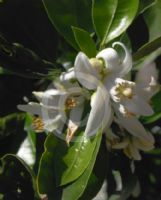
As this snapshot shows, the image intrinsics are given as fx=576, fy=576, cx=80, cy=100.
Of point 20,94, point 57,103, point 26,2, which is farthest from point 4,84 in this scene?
point 57,103

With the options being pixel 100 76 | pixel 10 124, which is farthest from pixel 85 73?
pixel 10 124

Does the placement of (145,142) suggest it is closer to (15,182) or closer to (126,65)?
(126,65)

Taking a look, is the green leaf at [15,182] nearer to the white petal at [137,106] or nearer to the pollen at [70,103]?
the pollen at [70,103]

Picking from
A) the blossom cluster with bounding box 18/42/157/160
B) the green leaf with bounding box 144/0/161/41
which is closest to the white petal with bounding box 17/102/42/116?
the blossom cluster with bounding box 18/42/157/160

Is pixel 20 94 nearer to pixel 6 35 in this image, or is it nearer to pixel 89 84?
pixel 6 35

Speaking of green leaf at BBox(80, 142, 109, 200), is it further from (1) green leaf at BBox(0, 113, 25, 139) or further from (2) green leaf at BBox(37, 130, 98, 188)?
(1) green leaf at BBox(0, 113, 25, 139)

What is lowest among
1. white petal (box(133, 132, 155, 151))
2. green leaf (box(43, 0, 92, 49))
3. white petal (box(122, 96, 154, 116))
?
white petal (box(133, 132, 155, 151))

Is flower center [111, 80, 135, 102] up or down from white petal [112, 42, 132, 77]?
down
